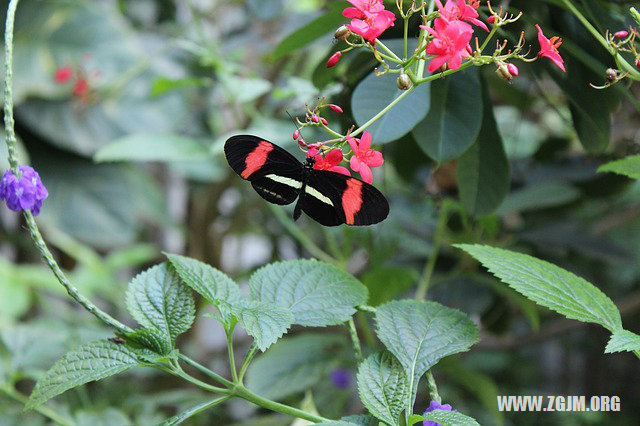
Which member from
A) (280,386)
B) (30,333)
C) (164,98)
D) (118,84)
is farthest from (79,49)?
(280,386)

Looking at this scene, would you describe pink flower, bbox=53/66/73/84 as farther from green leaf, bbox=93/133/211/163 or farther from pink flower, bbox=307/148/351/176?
pink flower, bbox=307/148/351/176

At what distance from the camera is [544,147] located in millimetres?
1105

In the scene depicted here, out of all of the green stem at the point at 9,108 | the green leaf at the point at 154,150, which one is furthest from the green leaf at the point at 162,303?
the green leaf at the point at 154,150

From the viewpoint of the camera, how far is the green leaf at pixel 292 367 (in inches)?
34.7

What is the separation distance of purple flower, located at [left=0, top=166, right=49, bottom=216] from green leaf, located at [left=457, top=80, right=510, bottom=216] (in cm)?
40

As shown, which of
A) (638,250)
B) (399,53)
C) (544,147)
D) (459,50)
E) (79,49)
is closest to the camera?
(459,50)

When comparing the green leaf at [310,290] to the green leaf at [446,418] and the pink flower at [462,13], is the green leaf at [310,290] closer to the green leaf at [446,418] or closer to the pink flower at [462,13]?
the green leaf at [446,418]

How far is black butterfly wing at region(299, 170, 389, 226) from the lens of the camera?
1.34ft

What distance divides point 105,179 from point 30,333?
0.71 m

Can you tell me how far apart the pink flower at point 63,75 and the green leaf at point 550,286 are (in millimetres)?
1177

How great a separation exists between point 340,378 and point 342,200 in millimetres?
875

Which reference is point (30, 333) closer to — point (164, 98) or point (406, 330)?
point (406, 330)

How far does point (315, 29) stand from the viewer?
65cm

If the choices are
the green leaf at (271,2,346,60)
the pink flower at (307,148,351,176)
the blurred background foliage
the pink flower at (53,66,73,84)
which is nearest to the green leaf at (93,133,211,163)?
the blurred background foliage
